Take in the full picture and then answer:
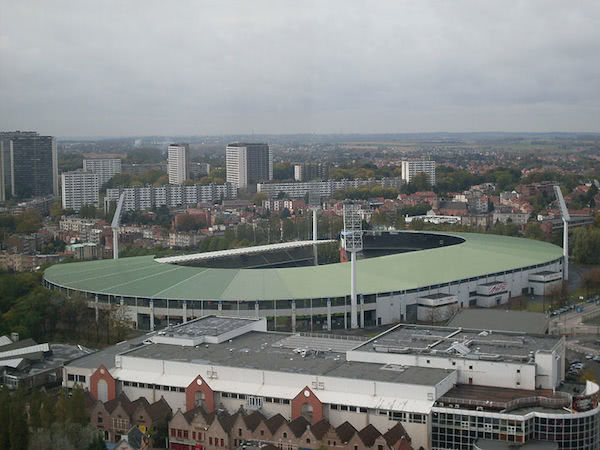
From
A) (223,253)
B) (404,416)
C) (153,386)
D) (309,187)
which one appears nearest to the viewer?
(404,416)

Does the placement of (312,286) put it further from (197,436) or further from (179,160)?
(179,160)

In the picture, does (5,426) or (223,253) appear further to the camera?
(223,253)

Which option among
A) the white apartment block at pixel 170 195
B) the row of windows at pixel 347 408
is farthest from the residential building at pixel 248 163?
the row of windows at pixel 347 408

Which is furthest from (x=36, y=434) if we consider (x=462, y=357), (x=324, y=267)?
(x=324, y=267)

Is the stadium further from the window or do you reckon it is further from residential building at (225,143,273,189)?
residential building at (225,143,273,189)

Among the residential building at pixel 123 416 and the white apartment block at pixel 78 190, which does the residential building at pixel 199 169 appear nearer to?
the white apartment block at pixel 78 190

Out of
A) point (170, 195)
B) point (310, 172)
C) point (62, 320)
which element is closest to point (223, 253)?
point (62, 320)

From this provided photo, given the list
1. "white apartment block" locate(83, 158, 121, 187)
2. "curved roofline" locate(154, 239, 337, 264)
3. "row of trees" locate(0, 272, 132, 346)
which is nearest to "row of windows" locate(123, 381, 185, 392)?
"row of trees" locate(0, 272, 132, 346)
